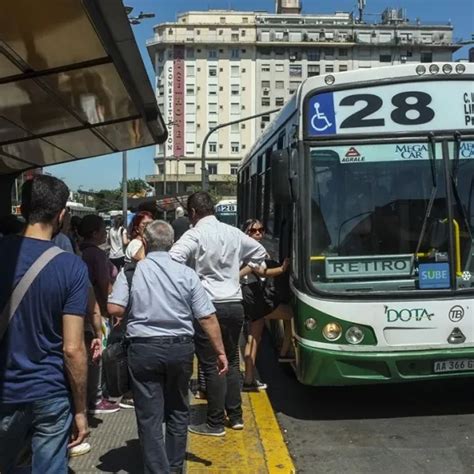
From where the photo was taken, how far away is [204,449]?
16.3 feet

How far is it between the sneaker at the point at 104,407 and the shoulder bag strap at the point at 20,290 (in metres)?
2.95

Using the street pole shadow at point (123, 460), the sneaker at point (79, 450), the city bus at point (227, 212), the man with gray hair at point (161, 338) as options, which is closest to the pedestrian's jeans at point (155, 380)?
the man with gray hair at point (161, 338)

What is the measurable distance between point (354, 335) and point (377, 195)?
123 centimetres

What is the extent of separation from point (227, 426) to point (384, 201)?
2.32 meters

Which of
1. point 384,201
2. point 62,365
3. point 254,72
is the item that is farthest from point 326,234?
point 254,72

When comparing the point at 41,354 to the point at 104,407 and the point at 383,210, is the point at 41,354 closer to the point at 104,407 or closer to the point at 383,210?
the point at 104,407

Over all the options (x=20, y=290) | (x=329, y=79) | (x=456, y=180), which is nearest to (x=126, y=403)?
(x=20, y=290)

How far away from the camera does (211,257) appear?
5.18 meters

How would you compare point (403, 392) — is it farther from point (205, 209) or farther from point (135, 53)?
point (135, 53)

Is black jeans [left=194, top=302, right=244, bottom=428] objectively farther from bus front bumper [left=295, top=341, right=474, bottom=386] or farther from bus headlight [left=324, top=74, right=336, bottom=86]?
bus headlight [left=324, top=74, right=336, bottom=86]

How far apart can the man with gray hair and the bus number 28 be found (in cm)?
233

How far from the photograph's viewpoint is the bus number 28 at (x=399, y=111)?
576cm

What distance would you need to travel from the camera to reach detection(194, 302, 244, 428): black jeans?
5.01 metres

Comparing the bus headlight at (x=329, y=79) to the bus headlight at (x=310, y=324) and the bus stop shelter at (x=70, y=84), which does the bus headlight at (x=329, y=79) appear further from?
the bus headlight at (x=310, y=324)
